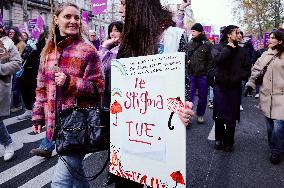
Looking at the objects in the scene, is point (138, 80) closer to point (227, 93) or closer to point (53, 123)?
point (53, 123)

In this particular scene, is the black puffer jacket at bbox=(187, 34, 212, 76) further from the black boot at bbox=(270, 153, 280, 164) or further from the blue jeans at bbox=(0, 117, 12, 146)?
the blue jeans at bbox=(0, 117, 12, 146)

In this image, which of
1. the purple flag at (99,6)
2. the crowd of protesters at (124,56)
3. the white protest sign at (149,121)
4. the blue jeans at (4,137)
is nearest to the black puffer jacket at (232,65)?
the crowd of protesters at (124,56)

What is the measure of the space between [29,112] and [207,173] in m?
4.62

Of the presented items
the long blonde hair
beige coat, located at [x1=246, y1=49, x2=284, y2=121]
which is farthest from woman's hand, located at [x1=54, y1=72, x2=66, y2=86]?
beige coat, located at [x1=246, y1=49, x2=284, y2=121]

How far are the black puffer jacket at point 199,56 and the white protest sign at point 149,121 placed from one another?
18.6 ft

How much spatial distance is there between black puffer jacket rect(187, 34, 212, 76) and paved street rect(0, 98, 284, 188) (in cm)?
147

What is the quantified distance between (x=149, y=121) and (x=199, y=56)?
19.3 feet

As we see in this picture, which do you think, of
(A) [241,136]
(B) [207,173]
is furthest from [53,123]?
(A) [241,136]

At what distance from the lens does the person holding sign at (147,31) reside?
2.24m

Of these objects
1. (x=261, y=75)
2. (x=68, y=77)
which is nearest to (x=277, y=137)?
(x=261, y=75)

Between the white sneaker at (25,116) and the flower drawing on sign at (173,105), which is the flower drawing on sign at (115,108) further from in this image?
the white sneaker at (25,116)

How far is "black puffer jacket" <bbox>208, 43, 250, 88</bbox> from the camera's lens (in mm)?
5430

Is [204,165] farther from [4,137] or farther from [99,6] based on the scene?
[99,6]

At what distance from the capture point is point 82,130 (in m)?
2.54
